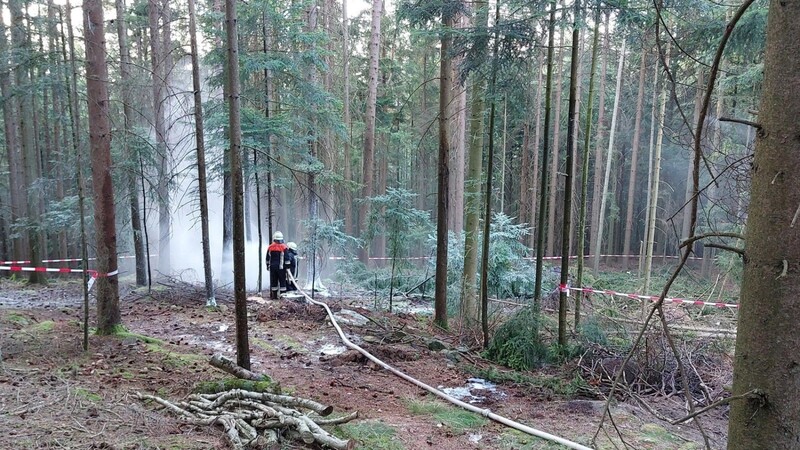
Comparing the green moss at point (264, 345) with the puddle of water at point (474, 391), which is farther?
the green moss at point (264, 345)

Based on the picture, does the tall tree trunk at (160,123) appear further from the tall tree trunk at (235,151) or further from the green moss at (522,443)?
the green moss at (522,443)

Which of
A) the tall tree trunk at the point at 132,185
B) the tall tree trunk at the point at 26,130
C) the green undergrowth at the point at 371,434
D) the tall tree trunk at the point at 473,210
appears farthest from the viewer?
the tall tree trunk at the point at 26,130

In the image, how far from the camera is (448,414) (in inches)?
225

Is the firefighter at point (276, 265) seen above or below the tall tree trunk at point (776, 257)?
below

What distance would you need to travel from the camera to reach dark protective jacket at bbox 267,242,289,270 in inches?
453

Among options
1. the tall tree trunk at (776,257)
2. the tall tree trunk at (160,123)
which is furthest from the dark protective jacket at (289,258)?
the tall tree trunk at (776,257)

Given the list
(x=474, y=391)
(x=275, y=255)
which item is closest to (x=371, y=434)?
(x=474, y=391)

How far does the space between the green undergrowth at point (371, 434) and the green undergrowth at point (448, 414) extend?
77 centimetres

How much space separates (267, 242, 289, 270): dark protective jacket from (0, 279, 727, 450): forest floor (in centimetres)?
175

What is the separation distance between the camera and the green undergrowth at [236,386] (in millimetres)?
5156

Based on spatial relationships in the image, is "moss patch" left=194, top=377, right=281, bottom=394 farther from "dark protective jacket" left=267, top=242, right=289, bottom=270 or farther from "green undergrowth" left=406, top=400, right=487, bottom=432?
"dark protective jacket" left=267, top=242, right=289, bottom=270

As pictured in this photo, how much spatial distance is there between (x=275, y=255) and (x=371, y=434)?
7482 mm

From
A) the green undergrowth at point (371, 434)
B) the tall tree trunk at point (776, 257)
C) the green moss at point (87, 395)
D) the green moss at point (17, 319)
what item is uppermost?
the tall tree trunk at point (776, 257)

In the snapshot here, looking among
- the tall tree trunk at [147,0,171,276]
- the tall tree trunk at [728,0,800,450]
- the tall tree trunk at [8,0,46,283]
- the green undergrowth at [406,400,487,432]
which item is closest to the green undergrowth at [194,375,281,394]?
the green undergrowth at [406,400,487,432]
